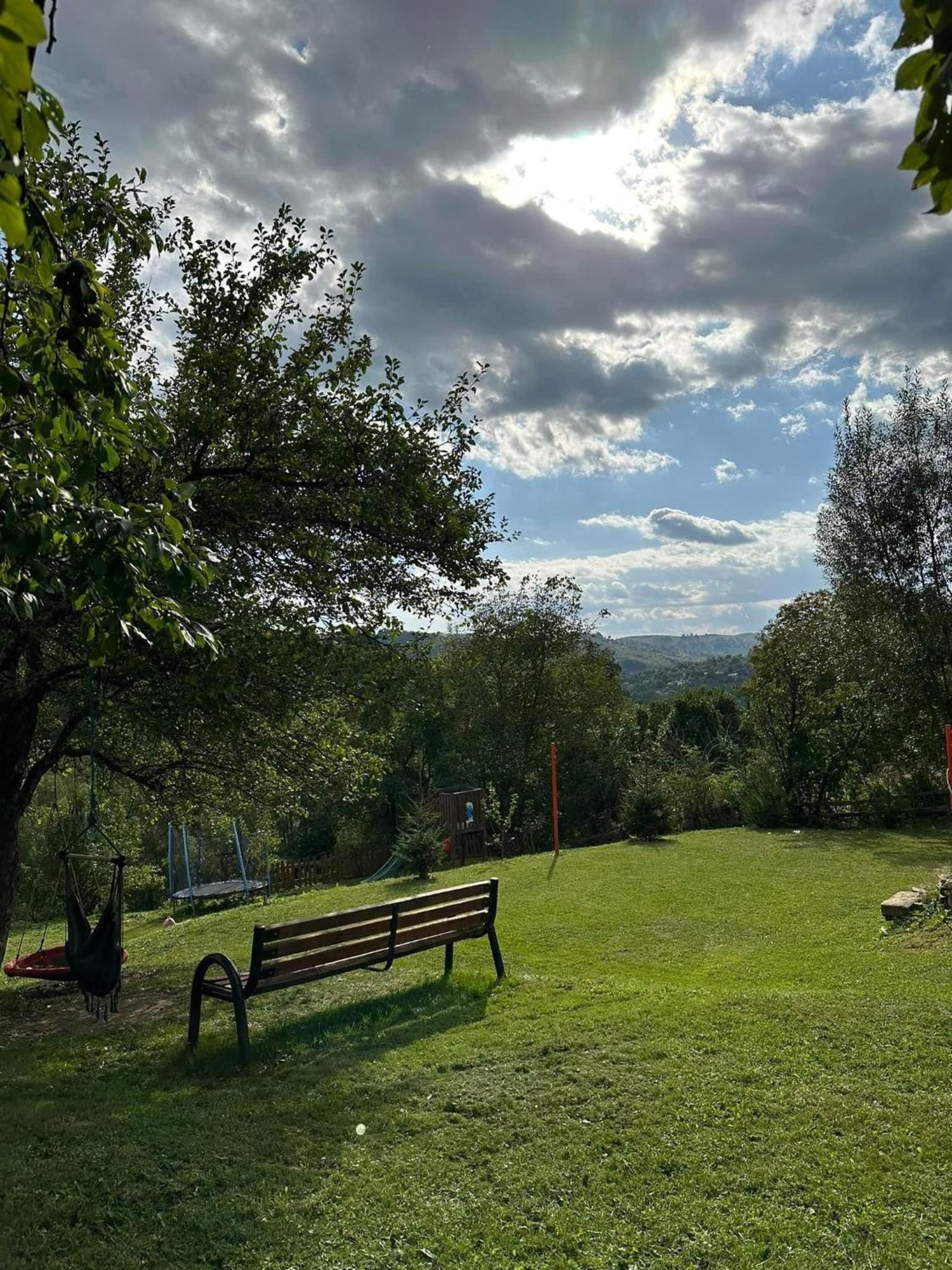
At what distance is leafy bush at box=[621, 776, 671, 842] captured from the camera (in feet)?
57.8

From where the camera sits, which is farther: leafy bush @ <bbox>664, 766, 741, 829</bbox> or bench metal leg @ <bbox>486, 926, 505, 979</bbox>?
Result: leafy bush @ <bbox>664, 766, 741, 829</bbox>

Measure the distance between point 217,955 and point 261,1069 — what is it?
3.06ft

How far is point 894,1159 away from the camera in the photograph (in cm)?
353

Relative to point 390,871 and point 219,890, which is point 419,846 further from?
point 219,890

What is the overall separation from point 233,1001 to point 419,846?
9.53 meters

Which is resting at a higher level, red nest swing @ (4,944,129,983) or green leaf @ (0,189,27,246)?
green leaf @ (0,189,27,246)

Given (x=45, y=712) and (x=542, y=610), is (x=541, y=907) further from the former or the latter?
(x=542, y=610)

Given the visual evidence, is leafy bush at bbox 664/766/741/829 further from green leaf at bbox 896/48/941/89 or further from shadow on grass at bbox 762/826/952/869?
green leaf at bbox 896/48/941/89

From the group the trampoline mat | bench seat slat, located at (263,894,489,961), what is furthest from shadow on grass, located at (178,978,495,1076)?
the trampoline mat

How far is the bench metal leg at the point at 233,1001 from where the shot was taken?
5.29m

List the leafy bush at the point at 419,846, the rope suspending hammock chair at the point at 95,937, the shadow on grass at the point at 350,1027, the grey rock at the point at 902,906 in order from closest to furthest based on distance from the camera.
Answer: the shadow on grass at the point at 350,1027 → the rope suspending hammock chair at the point at 95,937 → the grey rock at the point at 902,906 → the leafy bush at the point at 419,846

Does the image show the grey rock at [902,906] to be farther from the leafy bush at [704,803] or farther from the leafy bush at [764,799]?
the leafy bush at [704,803]

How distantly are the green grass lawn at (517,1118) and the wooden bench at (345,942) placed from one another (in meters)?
0.38

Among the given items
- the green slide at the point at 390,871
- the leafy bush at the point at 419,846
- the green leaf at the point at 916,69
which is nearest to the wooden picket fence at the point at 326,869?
the green slide at the point at 390,871
